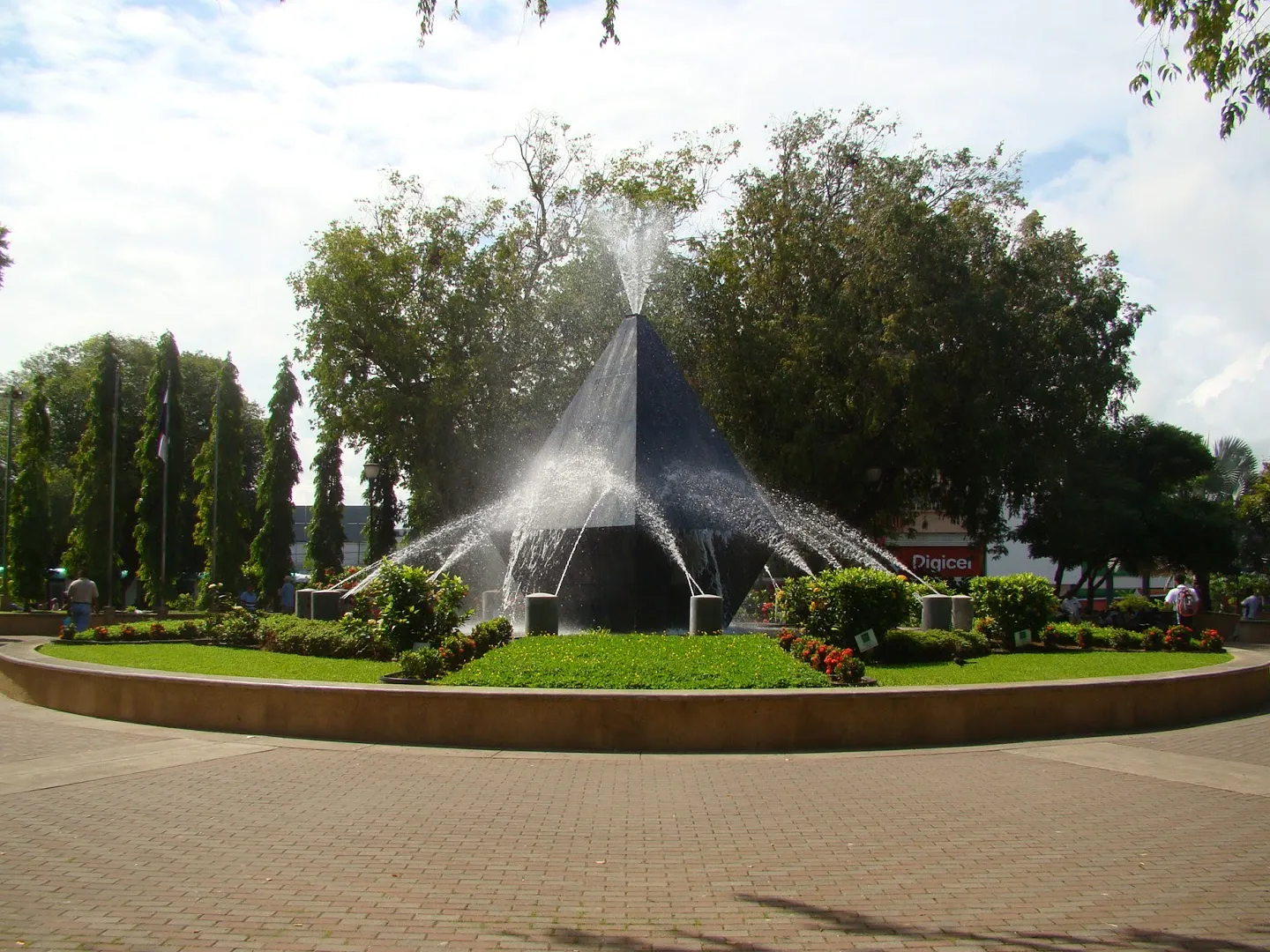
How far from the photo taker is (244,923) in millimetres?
5082

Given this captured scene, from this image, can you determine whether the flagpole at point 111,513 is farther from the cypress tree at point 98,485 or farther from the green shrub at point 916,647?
the green shrub at point 916,647

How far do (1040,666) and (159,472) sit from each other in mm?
34997

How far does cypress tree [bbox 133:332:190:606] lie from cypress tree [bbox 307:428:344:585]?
5893 millimetres

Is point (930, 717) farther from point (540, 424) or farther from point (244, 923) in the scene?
point (540, 424)

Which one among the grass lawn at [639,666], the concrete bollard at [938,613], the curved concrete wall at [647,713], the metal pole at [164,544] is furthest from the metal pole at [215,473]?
the curved concrete wall at [647,713]

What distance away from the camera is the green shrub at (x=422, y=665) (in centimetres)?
1164

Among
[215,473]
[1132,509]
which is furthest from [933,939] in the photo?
[215,473]

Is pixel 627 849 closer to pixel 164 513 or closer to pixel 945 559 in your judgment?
pixel 164 513

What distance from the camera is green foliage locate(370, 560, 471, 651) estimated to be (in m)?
13.3

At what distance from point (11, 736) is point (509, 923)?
305 inches

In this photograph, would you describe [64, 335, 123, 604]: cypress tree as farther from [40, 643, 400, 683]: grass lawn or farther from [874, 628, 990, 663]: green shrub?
[874, 628, 990, 663]: green shrub

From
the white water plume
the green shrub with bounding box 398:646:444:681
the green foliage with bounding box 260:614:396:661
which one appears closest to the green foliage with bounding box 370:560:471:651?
the green foliage with bounding box 260:614:396:661

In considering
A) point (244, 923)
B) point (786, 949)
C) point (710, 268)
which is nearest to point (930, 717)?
point (786, 949)

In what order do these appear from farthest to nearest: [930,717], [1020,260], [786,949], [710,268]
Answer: [710,268], [1020,260], [930,717], [786,949]
